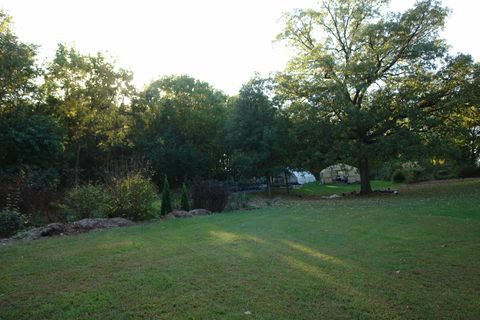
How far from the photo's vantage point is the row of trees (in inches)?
748

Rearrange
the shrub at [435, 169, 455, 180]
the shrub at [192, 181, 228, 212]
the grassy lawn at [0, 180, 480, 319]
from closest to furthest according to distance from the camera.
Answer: the grassy lawn at [0, 180, 480, 319]
the shrub at [192, 181, 228, 212]
the shrub at [435, 169, 455, 180]

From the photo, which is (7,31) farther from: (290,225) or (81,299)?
(81,299)

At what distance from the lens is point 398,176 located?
114 feet

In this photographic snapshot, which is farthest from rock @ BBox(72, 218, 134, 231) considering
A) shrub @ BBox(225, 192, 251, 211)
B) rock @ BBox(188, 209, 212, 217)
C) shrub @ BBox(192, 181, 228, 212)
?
shrub @ BBox(225, 192, 251, 211)

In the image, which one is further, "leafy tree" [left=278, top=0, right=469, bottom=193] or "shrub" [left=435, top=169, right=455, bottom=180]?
"shrub" [left=435, top=169, right=455, bottom=180]

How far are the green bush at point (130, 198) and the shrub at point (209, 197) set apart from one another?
306 centimetres

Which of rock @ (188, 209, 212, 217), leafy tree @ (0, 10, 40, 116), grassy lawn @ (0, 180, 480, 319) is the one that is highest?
leafy tree @ (0, 10, 40, 116)

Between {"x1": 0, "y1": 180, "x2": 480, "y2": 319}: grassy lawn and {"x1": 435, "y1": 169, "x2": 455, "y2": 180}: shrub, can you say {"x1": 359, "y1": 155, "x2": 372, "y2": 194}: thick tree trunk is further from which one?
{"x1": 435, "y1": 169, "x2": 455, "y2": 180}: shrub

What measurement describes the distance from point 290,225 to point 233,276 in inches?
185

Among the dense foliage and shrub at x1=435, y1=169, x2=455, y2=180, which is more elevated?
the dense foliage

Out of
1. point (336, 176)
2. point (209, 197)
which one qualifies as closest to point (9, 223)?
point (209, 197)

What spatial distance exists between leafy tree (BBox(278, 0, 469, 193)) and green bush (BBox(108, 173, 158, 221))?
41.7 ft

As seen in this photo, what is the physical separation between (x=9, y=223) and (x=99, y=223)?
7.09 feet

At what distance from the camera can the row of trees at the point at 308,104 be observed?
62.3 feet
